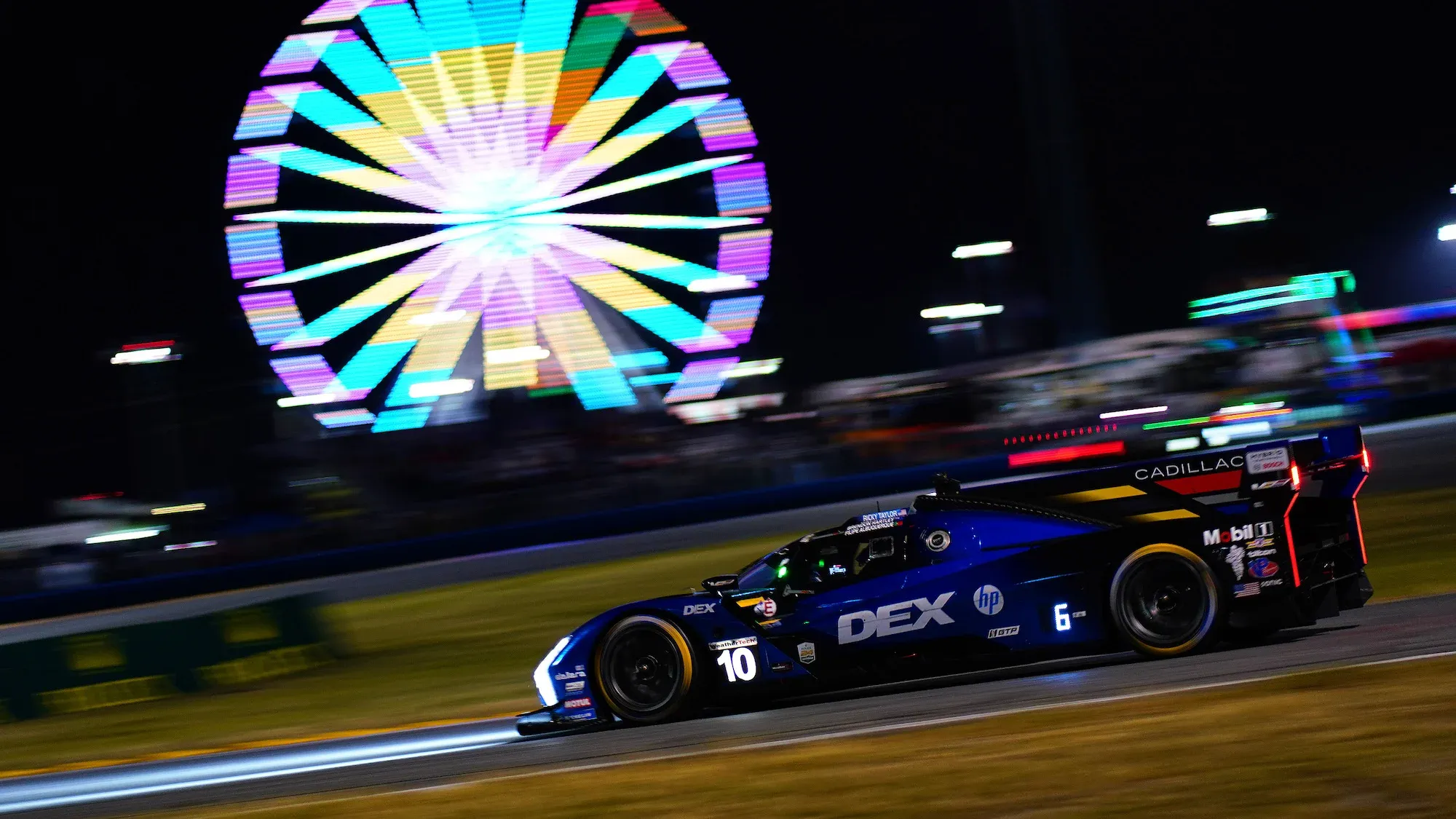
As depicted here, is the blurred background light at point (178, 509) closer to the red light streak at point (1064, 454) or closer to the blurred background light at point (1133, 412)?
the red light streak at point (1064, 454)

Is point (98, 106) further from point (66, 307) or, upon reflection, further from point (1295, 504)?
point (1295, 504)

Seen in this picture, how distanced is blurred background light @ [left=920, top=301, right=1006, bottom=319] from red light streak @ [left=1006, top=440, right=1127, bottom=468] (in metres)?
5.86

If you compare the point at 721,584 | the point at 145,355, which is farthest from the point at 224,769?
the point at 145,355

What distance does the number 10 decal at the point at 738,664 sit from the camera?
25.1 feet

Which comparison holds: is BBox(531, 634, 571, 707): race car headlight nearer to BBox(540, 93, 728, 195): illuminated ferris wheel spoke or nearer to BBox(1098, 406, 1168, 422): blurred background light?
BBox(1098, 406, 1168, 422): blurred background light

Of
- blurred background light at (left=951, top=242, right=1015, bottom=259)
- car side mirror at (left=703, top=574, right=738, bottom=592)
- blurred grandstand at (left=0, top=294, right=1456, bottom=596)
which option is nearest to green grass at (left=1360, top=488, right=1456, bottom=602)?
car side mirror at (left=703, top=574, right=738, bottom=592)

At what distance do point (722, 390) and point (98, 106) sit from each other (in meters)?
23.0

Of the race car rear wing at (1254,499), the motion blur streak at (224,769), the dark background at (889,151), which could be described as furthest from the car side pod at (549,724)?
the dark background at (889,151)

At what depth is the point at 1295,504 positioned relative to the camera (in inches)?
289

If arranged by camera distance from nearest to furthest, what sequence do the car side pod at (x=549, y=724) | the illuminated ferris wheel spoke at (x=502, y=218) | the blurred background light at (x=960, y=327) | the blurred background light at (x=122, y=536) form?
the car side pod at (x=549, y=724)
the blurred background light at (x=960, y=327)
the blurred background light at (x=122, y=536)
the illuminated ferris wheel spoke at (x=502, y=218)

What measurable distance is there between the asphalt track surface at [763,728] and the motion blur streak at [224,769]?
0.02 meters

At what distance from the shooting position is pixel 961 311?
34.5m

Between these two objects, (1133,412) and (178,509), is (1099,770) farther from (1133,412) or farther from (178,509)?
(178,509)

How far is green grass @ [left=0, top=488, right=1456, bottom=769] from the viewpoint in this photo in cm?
1070
